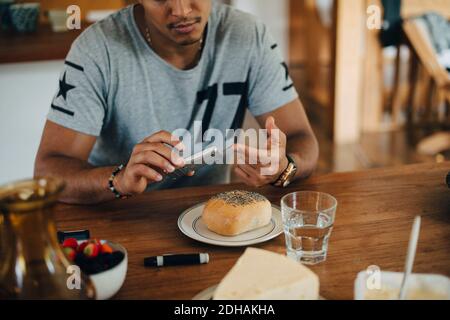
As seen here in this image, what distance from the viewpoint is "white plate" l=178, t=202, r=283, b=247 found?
104 centimetres

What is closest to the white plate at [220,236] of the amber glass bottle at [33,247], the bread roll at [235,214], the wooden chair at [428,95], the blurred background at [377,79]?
the bread roll at [235,214]

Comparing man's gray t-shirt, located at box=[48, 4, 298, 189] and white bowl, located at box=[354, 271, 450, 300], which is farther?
man's gray t-shirt, located at box=[48, 4, 298, 189]

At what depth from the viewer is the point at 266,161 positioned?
1248mm

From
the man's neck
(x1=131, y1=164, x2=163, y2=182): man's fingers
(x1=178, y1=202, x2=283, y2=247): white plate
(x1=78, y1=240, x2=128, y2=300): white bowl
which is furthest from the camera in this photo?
the man's neck

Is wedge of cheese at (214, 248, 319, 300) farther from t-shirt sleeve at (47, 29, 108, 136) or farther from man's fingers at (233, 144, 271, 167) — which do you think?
t-shirt sleeve at (47, 29, 108, 136)

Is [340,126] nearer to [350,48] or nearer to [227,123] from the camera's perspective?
[350,48]

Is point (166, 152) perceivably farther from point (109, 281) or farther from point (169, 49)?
→ point (169, 49)

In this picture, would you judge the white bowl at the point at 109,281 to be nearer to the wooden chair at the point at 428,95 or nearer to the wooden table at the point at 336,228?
the wooden table at the point at 336,228

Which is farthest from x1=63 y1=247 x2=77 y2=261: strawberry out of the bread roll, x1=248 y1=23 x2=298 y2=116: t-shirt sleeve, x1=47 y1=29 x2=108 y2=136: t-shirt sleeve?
x1=248 y1=23 x2=298 y2=116: t-shirt sleeve

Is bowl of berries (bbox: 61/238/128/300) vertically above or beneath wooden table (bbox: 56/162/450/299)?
above

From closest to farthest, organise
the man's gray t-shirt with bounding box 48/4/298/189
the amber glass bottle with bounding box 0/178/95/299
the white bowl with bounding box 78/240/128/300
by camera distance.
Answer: the amber glass bottle with bounding box 0/178/95/299, the white bowl with bounding box 78/240/128/300, the man's gray t-shirt with bounding box 48/4/298/189

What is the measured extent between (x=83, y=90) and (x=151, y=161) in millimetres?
444

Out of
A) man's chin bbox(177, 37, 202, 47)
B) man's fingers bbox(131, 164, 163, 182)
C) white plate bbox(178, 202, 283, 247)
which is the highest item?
man's chin bbox(177, 37, 202, 47)

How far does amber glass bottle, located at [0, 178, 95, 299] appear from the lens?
72 cm
